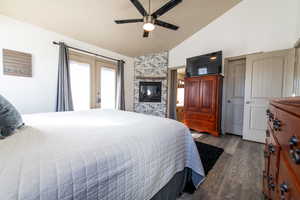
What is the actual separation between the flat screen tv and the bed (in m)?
2.86

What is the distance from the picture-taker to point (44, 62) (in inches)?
110

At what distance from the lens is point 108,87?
13.6 ft

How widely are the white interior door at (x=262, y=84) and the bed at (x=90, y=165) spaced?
9.18 ft

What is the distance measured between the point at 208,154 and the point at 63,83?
3.29 metres

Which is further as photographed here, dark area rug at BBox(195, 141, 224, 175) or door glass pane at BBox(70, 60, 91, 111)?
door glass pane at BBox(70, 60, 91, 111)

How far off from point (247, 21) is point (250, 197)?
143 inches

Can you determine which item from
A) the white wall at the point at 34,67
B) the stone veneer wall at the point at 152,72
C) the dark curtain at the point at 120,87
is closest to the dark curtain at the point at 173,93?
the stone veneer wall at the point at 152,72

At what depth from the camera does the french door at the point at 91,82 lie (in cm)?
331

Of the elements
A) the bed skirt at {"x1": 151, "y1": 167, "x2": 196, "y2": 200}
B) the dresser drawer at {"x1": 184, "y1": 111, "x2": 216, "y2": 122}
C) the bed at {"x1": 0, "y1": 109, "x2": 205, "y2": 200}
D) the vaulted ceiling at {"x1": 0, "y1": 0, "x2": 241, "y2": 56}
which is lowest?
the bed skirt at {"x1": 151, "y1": 167, "x2": 196, "y2": 200}

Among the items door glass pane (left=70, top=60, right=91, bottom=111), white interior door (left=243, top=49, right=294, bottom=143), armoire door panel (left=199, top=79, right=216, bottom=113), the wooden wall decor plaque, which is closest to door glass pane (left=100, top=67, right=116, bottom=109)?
door glass pane (left=70, top=60, right=91, bottom=111)

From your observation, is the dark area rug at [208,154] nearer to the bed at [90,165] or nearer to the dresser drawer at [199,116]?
the dresser drawer at [199,116]

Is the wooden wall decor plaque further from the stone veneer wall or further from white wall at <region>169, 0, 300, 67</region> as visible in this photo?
white wall at <region>169, 0, 300, 67</region>

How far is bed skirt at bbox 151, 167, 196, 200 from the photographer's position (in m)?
1.12

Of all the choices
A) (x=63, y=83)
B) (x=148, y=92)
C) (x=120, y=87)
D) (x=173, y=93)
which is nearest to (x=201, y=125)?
(x=173, y=93)
